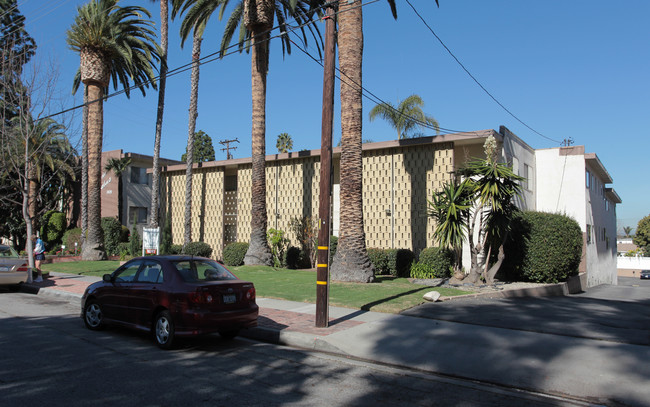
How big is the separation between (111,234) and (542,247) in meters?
26.5

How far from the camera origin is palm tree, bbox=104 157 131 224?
1384 inches

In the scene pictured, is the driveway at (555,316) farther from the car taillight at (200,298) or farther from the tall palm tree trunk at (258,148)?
the tall palm tree trunk at (258,148)

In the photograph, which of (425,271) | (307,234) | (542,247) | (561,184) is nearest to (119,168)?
(307,234)

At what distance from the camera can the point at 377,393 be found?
18.4ft

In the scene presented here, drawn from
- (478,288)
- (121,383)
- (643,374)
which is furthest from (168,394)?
(478,288)

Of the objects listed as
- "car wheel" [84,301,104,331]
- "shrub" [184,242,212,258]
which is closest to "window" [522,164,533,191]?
"shrub" [184,242,212,258]

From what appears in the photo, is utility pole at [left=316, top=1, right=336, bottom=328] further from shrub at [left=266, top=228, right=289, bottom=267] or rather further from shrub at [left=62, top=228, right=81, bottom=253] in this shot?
shrub at [left=62, top=228, right=81, bottom=253]

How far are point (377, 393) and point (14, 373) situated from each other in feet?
15.6

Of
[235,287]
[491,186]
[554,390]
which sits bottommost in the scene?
[554,390]

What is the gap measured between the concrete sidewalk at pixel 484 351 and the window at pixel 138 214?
1186 inches

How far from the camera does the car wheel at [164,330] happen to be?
7.42 m

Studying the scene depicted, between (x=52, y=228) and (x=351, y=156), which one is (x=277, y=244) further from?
(x=52, y=228)

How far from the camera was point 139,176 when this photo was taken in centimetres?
3762

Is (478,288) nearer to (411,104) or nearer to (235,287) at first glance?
(235,287)
